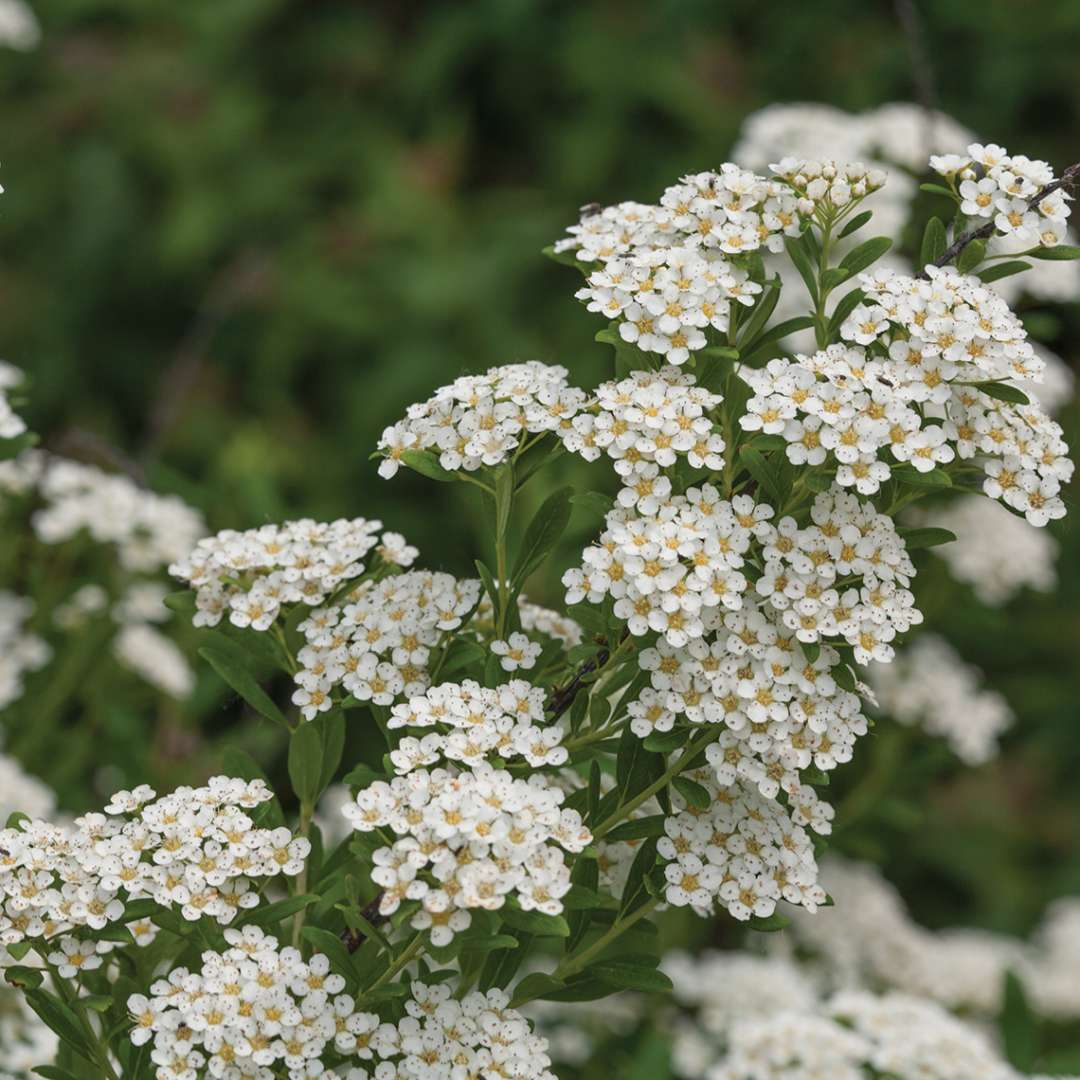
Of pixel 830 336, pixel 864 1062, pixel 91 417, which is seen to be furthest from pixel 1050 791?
pixel 830 336

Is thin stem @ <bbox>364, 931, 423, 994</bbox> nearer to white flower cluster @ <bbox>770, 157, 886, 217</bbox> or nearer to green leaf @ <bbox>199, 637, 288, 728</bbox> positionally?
green leaf @ <bbox>199, 637, 288, 728</bbox>

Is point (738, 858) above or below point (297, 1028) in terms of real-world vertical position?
above

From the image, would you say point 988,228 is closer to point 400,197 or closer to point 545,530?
point 545,530

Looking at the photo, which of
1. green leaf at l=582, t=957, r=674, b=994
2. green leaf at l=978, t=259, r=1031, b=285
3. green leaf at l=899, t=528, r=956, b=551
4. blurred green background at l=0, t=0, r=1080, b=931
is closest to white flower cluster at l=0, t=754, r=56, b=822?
green leaf at l=582, t=957, r=674, b=994

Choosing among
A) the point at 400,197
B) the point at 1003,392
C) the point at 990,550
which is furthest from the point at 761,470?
the point at 400,197

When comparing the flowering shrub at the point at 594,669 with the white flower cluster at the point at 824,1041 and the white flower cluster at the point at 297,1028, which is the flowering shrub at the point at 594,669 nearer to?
the white flower cluster at the point at 297,1028

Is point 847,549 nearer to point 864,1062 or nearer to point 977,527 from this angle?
point 864,1062

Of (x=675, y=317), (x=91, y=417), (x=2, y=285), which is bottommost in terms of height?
(x=675, y=317)
